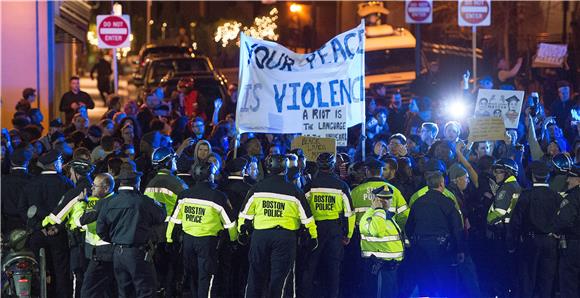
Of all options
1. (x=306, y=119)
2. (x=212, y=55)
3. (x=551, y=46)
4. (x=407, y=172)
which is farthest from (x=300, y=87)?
(x=212, y=55)

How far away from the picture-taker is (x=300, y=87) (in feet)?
49.0

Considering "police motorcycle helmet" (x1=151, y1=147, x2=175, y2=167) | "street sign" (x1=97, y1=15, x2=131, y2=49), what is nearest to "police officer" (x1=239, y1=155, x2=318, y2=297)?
"police motorcycle helmet" (x1=151, y1=147, x2=175, y2=167)

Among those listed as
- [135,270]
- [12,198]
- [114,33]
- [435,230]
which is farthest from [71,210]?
[114,33]

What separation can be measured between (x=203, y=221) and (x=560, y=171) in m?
4.35

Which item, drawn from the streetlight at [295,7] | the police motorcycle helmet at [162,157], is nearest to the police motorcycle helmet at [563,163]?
the police motorcycle helmet at [162,157]

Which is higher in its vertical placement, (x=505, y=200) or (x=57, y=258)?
(x=505, y=200)

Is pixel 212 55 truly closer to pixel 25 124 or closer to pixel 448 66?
pixel 448 66

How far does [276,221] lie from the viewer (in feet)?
40.8

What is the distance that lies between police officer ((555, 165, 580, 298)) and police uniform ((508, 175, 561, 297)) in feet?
0.43

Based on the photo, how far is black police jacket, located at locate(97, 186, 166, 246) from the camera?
12.3 meters

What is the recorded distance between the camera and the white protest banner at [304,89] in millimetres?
14758

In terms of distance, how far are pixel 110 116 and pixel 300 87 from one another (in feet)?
20.0

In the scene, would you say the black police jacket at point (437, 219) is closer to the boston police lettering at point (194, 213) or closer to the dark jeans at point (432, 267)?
the dark jeans at point (432, 267)

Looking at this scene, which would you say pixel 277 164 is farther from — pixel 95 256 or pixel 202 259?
pixel 95 256
